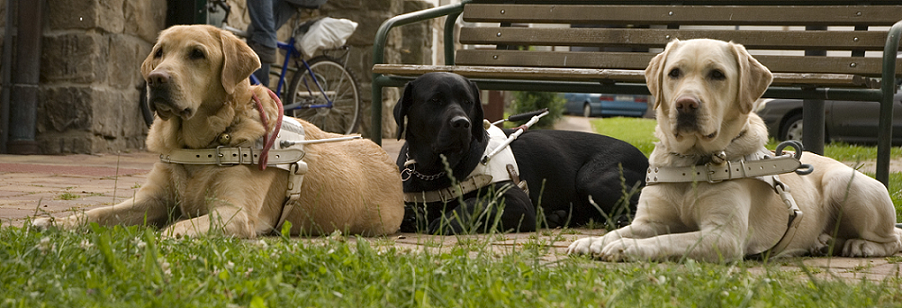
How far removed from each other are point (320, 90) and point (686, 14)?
5138mm

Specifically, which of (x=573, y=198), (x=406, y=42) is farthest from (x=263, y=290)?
(x=406, y=42)

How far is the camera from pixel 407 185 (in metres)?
4.73

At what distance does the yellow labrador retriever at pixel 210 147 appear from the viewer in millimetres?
3506

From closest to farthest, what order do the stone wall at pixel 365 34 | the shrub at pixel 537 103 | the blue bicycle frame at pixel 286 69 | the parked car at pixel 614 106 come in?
the blue bicycle frame at pixel 286 69 → the stone wall at pixel 365 34 → the shrub at pixel 537 103 → the parked car at pixel 614 106

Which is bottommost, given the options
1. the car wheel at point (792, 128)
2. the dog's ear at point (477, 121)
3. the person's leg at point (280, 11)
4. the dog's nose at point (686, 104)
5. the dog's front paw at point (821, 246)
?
the dog's front paw at point (821, 246)

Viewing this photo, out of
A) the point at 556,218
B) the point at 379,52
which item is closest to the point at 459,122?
the point at 556,218

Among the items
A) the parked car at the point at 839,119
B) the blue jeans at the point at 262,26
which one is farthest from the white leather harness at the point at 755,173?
the parked car at the point at 839,119

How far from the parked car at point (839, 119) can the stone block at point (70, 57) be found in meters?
11.7

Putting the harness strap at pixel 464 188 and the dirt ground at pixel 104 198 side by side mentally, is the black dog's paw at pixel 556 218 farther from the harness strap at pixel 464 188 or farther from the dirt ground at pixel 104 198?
the harness strap at pixel 464 188

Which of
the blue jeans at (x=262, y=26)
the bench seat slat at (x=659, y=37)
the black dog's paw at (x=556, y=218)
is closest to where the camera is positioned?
the black dog's paw at (x=556, y=218)

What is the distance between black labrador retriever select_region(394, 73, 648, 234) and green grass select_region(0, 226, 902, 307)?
144cm

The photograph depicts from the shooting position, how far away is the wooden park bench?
4.60m

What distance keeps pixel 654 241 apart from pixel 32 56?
5.94 metres

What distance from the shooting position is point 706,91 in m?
3.47
